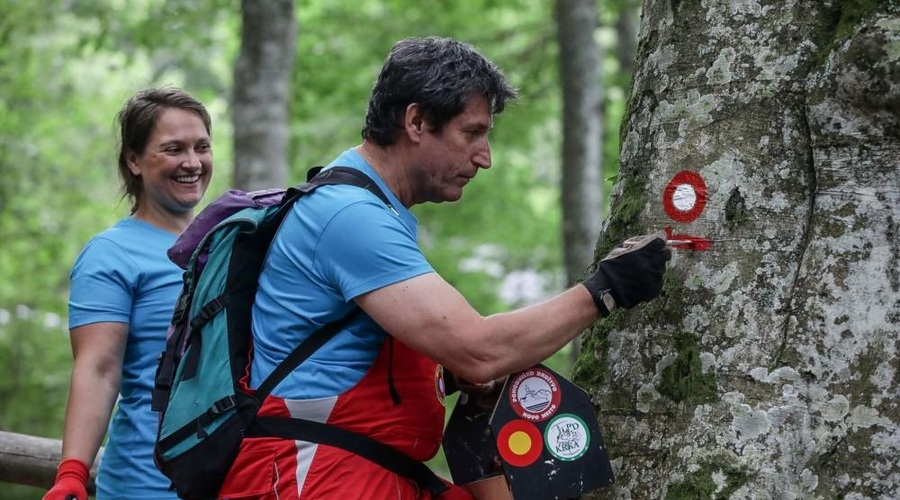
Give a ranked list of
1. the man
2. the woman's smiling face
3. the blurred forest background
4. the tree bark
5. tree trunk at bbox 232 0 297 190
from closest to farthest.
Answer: the man
the woman's smiling face
the tree bark
tree trunk at bbox 232 0 297 190
the blurred forest background

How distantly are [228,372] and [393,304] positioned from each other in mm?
496

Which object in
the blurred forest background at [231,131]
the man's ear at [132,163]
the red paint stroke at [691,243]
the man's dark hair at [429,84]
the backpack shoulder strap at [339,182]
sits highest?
the man's dark hair at [429,84]

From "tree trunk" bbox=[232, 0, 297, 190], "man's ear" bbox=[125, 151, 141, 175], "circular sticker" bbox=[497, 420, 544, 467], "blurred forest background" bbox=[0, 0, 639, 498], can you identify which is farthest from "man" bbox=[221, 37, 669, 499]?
"blurred forest background" bbox=[0, 0, 639, 498]

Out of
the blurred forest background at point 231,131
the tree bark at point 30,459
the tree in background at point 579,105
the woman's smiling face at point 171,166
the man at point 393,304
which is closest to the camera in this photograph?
the man at point 393,304

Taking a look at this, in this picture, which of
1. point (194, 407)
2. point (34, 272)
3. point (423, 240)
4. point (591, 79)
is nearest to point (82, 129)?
point (34, 272)

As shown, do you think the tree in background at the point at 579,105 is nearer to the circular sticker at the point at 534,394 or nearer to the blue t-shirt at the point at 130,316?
the blue t-shirt at the point at 130,316

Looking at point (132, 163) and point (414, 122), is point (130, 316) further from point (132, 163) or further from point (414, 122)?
point (414, 122)

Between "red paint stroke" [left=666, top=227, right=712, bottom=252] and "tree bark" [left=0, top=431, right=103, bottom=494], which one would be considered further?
"tree bark" [left=0, top=431, right=103, bottom=494]

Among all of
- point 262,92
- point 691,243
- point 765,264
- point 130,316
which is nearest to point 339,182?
point 691,243

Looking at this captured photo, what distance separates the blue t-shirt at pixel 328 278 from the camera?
2.80m

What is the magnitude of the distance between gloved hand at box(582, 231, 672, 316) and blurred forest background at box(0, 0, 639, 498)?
331 inches

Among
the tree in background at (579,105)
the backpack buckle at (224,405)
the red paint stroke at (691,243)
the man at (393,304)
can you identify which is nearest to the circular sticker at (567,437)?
the man at (393,304)

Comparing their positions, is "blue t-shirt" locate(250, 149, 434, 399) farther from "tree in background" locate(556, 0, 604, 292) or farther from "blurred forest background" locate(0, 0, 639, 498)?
"blurred forest background" locate(0, 0, 639, 498)

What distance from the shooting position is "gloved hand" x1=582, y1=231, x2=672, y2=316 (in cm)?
287
